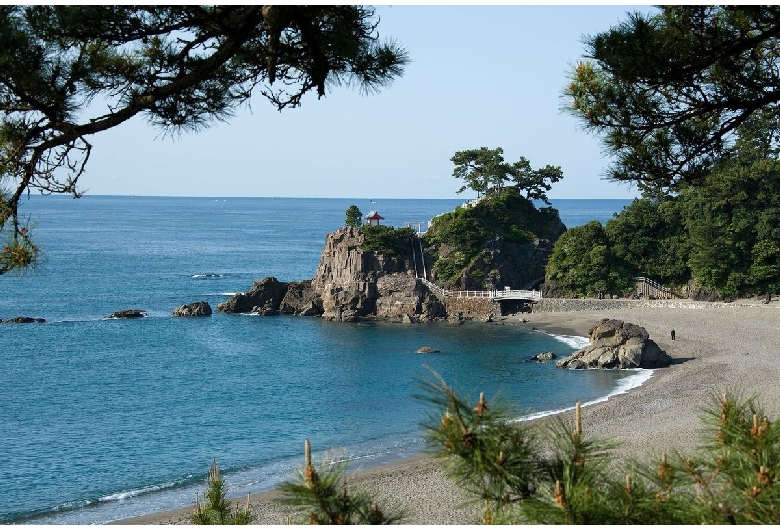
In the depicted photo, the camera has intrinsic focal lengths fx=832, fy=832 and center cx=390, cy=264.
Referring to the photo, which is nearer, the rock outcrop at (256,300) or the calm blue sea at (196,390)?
the calm blue sea at (196,390)

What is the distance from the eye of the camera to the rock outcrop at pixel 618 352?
40125mm

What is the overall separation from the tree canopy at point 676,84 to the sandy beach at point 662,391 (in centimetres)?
292

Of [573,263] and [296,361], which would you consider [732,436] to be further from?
[573,263]

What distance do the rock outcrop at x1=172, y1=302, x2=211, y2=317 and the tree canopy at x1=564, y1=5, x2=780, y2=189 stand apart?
52360mm

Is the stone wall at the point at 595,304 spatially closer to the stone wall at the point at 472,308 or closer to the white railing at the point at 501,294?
the white railing at the point at 501,294

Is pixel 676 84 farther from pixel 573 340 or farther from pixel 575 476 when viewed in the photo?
pixel 573 340

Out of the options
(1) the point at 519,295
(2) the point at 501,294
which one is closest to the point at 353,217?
(2) the point at 501,294

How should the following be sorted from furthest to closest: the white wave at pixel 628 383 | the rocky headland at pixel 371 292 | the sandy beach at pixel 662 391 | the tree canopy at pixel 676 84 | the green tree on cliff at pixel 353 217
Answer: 1. the green tree on cliff at pixel 353 217
2. the rocky headland at pixel 371 292
3. the white wave at pixel 628 383
4. the sandy beach at pixel 662 391
5. the tree canopy at pixel 676 84

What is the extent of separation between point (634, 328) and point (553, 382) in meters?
6.41

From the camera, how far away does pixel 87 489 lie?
81.3 ft

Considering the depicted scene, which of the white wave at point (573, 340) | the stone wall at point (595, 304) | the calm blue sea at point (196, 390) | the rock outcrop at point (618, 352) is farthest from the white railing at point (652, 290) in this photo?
the rock outcrop at point (618, 352)

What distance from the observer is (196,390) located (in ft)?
125

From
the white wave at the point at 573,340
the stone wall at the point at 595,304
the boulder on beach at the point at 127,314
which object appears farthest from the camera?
the boulder on beach at the point at 127,314

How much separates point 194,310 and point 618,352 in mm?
31110
